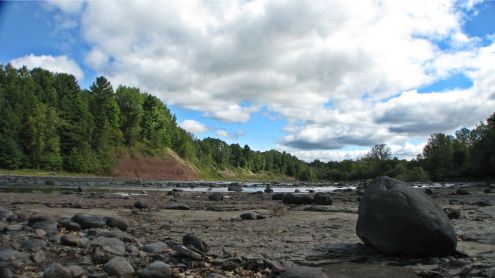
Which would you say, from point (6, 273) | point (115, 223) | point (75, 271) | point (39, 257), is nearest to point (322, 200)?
point (115, 223)

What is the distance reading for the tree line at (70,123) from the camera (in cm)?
8150

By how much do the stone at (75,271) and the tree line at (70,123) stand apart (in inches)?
3104

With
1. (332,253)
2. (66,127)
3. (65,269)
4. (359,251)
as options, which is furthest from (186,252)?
(66,127)

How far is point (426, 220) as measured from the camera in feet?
29.8

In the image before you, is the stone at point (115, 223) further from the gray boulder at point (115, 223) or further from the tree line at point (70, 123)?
the tree line at point (70, 123)

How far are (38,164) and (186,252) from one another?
270 feet

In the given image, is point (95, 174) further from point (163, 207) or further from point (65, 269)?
point (65, 269)

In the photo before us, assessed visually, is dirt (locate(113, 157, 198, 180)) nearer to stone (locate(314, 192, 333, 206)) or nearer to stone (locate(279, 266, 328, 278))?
stone (locate(314, 192, 333, 206))

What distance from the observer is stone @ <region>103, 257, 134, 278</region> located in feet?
24.1

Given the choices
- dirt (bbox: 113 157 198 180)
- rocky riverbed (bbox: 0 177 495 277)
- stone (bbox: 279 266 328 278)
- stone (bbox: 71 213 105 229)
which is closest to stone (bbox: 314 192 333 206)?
rocky riverbed (bbox: 0 177 495 277)

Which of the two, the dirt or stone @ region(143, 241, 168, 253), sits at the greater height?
the dirt

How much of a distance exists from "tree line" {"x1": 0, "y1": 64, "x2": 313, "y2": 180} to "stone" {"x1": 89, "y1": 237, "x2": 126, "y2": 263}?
253ft

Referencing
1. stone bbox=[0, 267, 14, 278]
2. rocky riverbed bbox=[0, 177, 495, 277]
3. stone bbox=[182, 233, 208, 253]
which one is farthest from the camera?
stone bbox=[182, 233, 208, 253]

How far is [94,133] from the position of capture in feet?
319
